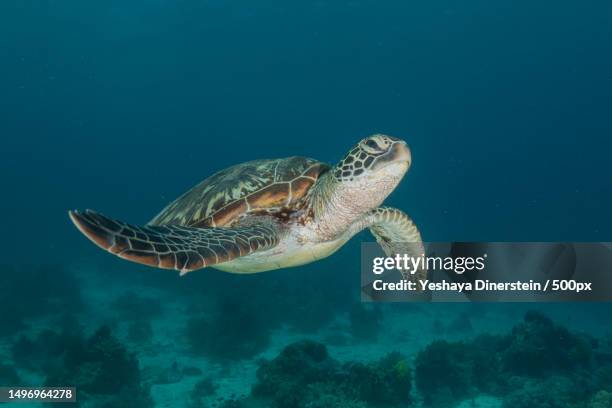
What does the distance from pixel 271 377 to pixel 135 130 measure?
16206 cm

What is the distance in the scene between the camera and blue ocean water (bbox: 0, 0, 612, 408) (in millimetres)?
13273

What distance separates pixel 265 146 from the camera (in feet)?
445

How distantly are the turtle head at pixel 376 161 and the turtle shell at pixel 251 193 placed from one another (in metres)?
1.08

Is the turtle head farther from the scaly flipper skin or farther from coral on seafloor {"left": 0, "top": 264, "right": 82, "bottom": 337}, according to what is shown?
coral on seafloor {"left": 0, "top": 264, "right": 82, "bottom": 337}

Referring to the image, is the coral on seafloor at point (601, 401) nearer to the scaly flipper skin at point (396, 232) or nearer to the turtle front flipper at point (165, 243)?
the scaly flipper skin at point (396, 232)

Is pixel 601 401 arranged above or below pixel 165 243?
below

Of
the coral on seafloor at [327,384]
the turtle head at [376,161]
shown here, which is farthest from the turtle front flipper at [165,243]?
the coral on seafloor at [327,384]

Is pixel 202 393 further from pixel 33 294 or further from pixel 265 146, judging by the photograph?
pixel 265 146

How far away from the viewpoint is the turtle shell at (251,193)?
526 centimetres

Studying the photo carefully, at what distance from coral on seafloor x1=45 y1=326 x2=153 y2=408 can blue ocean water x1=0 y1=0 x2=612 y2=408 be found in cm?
6

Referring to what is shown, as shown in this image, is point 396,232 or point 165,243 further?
point 396,232

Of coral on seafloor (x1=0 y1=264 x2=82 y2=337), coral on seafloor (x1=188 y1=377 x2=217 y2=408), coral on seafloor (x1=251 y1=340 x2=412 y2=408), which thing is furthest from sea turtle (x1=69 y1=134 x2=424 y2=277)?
coral on seafloor (x1=0 y1=264 x2=82 y2=337)

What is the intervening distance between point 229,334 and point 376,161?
10.3 m

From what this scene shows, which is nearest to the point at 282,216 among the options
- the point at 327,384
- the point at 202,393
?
the point at 327,384
